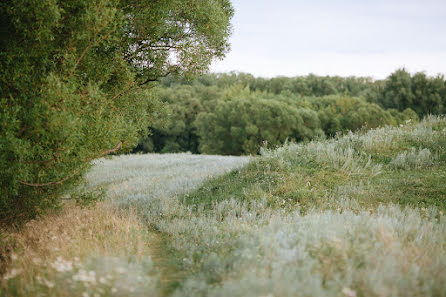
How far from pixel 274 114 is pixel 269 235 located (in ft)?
153

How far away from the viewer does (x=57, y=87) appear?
18.1 feet

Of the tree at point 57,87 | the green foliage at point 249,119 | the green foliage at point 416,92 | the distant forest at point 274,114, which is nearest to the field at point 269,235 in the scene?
the tree at point 57,87

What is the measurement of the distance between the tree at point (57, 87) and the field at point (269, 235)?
Result: 1.14 meters

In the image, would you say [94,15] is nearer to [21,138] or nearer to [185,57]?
[21,138]

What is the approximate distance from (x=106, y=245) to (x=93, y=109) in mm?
2759

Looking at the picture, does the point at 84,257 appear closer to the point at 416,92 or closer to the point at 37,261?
the point at 37,261

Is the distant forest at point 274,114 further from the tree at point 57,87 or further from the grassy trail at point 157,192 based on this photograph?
the tree at point 57,87

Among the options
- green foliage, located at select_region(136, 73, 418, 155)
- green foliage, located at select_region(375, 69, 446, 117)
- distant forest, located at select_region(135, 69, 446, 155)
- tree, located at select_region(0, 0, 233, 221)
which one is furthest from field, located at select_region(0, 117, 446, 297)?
green foliage, located at select_region(375, 69, 446, 117)

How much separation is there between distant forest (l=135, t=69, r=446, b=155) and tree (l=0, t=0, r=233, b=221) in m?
35.5

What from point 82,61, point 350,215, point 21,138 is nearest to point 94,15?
Result: point 82,61

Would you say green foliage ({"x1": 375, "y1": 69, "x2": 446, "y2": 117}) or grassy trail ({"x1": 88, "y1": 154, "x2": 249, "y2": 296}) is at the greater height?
green foliage ({"x1": 375, "y1": 69, "x2": 446, "y2": 117})

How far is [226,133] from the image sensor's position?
5228 cm

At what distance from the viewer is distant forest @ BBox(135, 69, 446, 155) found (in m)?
50.1

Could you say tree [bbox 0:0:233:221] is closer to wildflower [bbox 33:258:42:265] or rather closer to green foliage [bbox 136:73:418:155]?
wildflower [bbox 33:258:42:265]
